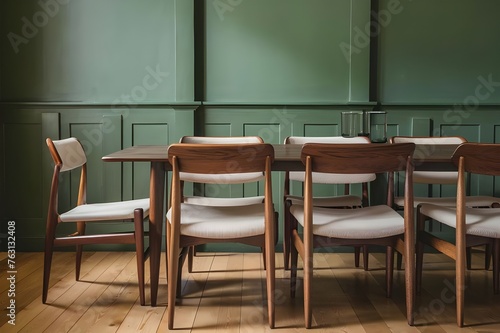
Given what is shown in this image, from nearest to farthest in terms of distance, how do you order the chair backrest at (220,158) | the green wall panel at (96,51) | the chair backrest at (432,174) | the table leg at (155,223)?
1. the chair backrest at (220,158)
2. the table leg at (155,223)
3. the chair backrest at (432,174)
4. the green wall panel at (96,51)

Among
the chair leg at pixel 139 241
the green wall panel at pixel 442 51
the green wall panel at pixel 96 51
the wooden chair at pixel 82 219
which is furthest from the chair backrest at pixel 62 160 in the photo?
the green wall panel at pixel 442 51

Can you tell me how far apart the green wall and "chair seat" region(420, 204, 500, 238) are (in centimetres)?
128

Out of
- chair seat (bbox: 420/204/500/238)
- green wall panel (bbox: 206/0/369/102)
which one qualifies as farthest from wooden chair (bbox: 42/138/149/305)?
chair seat (bbox: 420/204/500/238)

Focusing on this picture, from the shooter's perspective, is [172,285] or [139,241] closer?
[172,285]

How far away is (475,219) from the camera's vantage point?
7.80ft

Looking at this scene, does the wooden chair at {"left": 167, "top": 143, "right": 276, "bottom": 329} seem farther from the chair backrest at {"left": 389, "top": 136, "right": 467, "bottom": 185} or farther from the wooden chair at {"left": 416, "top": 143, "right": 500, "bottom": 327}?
the chair backrest at {"left": 389, "top": 136, "right": 467, "bottom": 185}

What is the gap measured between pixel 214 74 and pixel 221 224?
1785 millimetres

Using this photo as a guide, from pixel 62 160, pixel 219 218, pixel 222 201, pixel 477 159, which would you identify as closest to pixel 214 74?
pixel 222 201

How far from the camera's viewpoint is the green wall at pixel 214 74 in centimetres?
369

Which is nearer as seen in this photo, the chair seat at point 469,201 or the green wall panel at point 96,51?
the chair seat at point 469,201

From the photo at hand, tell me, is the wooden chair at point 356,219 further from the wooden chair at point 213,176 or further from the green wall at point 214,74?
the green wall at point 214,74

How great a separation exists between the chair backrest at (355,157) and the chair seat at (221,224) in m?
0.36

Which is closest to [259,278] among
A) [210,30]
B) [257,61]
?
[257,61]

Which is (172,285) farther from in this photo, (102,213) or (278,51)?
(278,51)
